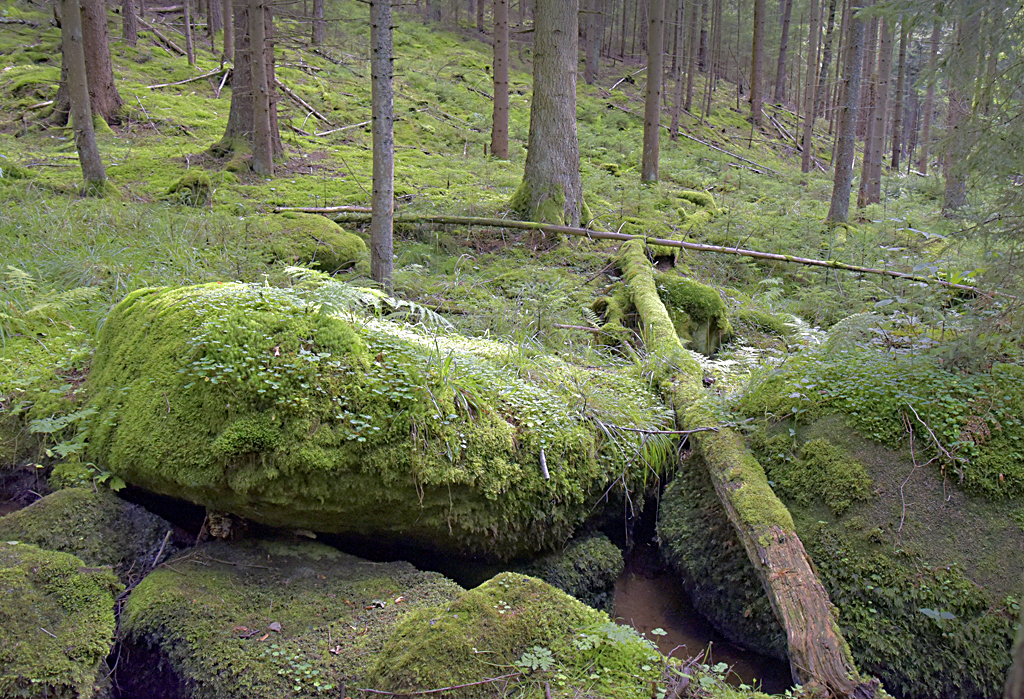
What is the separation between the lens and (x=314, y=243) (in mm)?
7320

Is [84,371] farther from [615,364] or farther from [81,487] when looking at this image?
[615,364]

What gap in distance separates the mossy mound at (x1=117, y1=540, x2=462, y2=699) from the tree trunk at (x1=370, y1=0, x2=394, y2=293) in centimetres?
296

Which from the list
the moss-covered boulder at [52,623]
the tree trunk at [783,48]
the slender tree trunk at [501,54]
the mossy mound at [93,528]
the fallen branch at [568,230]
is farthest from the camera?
the tree trunk at [783,48]

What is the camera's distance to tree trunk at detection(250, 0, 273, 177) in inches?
405

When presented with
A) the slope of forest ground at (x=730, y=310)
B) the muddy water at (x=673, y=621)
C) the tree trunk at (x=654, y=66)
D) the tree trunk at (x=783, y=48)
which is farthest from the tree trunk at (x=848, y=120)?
the tree trunk at (x=783, y=48)

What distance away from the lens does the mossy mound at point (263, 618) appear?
2758 mm

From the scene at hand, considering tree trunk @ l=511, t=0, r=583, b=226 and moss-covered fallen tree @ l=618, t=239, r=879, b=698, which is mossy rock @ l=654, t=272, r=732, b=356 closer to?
moss-covered fallen tree @ l=618, t=239, r=879, b=698

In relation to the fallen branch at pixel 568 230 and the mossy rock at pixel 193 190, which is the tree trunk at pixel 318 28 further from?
the fallen branch at pixel 568 230

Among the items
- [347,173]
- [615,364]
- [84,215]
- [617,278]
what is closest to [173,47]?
[347,173]

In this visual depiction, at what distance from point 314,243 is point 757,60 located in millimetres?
25480

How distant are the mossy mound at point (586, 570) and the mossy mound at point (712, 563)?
1.49ft

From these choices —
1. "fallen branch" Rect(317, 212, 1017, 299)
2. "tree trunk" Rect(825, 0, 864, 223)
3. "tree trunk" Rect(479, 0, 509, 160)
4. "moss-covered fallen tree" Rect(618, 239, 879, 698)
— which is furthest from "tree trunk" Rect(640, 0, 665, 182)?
"moss-covered fallen tree" Rect(618, 239, 879, 698)

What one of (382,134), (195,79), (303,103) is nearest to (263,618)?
(382,134)

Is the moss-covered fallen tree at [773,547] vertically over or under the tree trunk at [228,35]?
under
